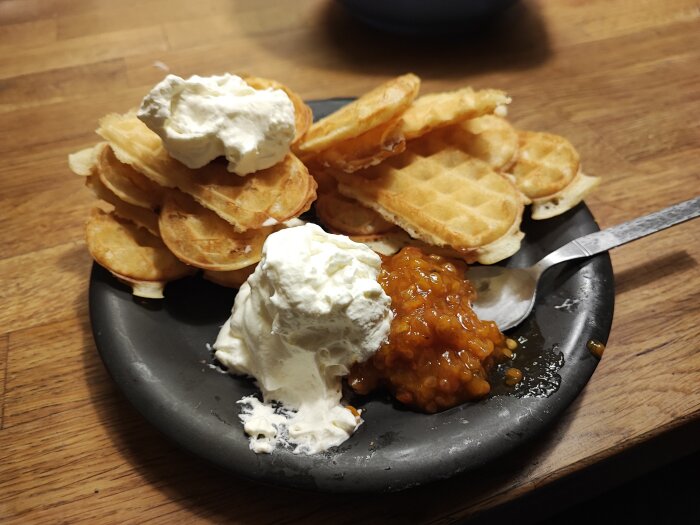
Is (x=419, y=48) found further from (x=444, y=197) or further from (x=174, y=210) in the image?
(x=174, y=210)

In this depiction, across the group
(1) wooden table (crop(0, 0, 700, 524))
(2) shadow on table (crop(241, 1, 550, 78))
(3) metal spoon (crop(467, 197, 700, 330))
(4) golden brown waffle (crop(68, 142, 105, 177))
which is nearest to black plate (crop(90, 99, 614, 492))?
(3) metal spoon (crop(467, 197, 700, 330))

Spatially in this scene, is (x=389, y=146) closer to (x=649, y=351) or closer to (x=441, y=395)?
(x=441, y=395)

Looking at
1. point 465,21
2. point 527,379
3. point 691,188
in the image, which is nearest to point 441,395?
point 527,379

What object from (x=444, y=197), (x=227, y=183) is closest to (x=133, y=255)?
(x=227, y=183)

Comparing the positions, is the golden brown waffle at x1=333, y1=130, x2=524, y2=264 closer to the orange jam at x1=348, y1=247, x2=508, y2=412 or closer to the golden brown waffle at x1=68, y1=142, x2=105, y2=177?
the orange jam at x1=348, y1=247, x2=508, y2=412

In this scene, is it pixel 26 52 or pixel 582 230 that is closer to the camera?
Result: pixel 582 230

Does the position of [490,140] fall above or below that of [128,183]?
above

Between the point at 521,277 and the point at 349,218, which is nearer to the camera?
the point at 521,277
